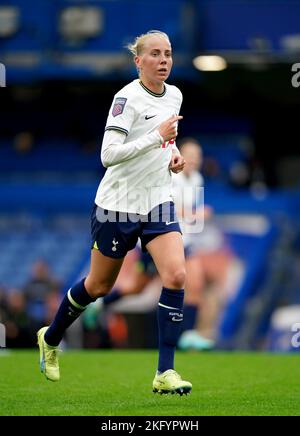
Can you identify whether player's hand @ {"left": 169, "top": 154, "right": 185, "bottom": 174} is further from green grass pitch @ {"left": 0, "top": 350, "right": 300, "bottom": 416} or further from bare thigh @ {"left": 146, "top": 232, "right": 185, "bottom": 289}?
green grass pitch @ {"left": 0, "top": 350, "right": 300, "bottom": 416}

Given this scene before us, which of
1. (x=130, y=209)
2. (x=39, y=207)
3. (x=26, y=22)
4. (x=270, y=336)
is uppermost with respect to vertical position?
(x=26, y=22)

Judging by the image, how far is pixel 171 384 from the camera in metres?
7.06

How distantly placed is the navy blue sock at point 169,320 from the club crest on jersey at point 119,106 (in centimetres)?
119

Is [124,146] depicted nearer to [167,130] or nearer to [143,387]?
[167,130]

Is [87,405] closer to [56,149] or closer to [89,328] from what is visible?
[89,328]

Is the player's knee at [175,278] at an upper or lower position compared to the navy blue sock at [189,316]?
upper

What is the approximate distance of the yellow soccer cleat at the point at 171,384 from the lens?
23.0 ft

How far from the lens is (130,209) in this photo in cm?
743

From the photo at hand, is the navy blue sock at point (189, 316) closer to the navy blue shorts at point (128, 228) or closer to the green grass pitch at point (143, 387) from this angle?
the green grass pitch at point (143, 387)

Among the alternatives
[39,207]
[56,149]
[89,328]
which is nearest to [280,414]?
[89,328]

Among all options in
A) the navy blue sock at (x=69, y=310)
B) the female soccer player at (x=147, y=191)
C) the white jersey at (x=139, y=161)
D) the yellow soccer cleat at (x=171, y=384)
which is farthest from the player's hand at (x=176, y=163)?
the yellow soccer cleat at (x=171, y=384)

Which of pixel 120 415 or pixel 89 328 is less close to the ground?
pixel 120 415

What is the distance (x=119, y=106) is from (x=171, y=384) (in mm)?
1807
